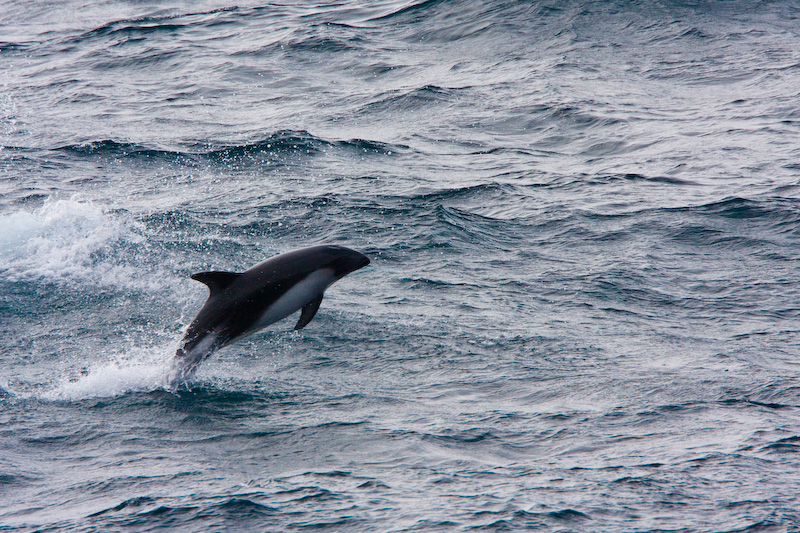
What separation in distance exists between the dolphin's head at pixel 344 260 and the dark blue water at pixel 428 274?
917 mm

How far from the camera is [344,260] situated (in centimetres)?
775

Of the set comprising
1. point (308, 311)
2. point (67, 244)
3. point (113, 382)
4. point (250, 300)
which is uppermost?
point (250, 300)

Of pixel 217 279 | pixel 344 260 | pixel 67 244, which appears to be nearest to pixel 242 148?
pixel 67 244

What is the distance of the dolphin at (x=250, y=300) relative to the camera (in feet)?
23.5

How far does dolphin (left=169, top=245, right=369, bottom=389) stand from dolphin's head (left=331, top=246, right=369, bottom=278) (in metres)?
0.08

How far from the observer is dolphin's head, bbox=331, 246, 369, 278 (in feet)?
25.3

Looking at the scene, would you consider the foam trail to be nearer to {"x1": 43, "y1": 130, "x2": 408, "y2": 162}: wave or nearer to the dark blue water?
the dark blue water

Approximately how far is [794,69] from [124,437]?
49.5 ft

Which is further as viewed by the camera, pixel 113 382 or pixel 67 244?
pixel 67 244

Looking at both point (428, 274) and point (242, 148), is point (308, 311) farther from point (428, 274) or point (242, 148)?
point (242, 148)

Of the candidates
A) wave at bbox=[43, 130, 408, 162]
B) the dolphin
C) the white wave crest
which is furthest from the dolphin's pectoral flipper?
wave at bbox=[43, 130, 408, 162]

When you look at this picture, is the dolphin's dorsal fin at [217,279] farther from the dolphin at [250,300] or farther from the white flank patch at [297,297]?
the white flank patch at [297,297]

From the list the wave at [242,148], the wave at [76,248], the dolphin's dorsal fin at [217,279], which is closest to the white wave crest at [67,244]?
the wave at [76,248]

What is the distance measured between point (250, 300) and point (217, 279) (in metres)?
0.31
